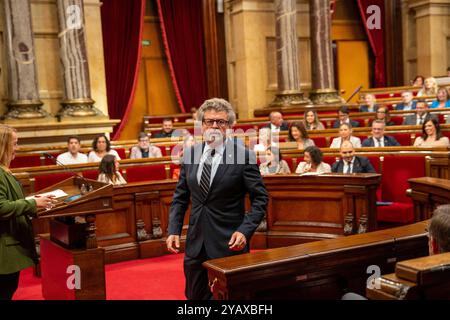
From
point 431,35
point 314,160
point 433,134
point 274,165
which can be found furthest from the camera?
point 431,35

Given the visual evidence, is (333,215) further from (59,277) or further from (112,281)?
(59,277)

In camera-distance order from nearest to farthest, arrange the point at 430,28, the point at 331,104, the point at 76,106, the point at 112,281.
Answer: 1. the point at 112,281
2. the point at 76,106
3. the point at 331,104
4. the point at 430,28

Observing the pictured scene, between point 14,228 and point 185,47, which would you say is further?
point 185,47

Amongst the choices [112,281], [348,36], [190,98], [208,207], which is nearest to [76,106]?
[190,98]

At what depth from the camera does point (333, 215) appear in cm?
520

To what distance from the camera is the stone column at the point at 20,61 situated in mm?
7871

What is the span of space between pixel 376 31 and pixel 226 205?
11.2 m

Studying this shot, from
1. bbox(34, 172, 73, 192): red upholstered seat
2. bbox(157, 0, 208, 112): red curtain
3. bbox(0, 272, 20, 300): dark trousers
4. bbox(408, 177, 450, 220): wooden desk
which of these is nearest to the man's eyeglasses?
bbox(0, 272, 20, 300): dark trousers

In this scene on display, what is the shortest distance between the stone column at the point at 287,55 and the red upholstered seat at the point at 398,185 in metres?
4.41

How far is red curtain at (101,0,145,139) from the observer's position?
10.3 m

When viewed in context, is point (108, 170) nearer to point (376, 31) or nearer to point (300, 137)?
point (300, 137)

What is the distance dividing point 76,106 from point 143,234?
3.54 meters

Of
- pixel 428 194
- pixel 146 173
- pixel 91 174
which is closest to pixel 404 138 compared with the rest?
pixel 428 194

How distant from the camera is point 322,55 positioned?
1012 centimetres
